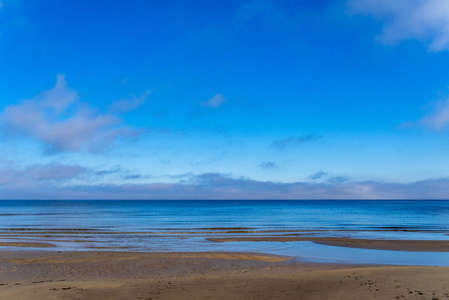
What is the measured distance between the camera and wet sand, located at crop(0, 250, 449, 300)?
1359 centimetres

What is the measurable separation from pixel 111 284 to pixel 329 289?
30.4ft

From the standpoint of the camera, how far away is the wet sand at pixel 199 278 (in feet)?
44.6

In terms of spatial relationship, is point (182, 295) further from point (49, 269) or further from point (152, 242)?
point (152, 242)

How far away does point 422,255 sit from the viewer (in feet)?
85.6

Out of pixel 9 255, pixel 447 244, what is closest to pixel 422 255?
pixel 447 244

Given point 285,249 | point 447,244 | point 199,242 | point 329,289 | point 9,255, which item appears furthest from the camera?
point 199,242

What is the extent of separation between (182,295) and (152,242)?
2144 centimetres

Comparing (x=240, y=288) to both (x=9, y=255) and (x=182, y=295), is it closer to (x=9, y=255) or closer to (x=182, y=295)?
(x=182, y=295)

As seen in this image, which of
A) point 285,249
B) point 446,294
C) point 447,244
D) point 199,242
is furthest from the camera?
point 199,242

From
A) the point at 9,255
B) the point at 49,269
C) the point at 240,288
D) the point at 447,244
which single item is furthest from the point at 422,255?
the point at 9,255

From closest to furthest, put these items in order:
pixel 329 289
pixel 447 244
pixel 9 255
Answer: pixel 329 289, pixel 9 255, pixel 447 244

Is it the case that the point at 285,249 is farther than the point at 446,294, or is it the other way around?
the point at 285,249

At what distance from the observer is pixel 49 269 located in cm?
2031

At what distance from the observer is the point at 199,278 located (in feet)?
56.3
